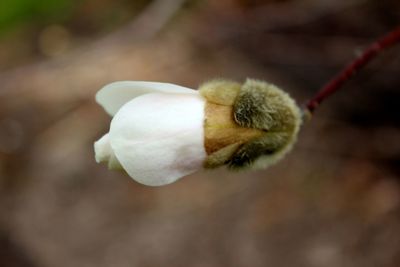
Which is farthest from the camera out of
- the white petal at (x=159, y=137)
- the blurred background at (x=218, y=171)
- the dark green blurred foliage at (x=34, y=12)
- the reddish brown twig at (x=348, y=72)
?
the dark green blurred foliage at (x=34, y=12)

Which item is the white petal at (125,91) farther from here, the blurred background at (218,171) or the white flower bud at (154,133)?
the blurred background at (218,171)

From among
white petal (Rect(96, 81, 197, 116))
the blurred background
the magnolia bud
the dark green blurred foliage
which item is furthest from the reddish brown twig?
the dark green blurred foliage

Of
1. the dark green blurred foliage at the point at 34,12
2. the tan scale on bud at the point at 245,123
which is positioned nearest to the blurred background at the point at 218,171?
the dark green blurred foliage at the point at 34,12

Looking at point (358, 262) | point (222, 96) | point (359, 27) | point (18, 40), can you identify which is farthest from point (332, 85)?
point (18, 40)

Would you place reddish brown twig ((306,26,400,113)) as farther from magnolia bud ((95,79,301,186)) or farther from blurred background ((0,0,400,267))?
blurred background ((0,0,400,267))

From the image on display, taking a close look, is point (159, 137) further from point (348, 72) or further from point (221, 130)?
point (348, 72)

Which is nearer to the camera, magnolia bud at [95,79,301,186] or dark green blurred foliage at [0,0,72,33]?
magnolia bud at [95,79,301,186]

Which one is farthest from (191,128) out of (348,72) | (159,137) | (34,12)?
(34,12)
